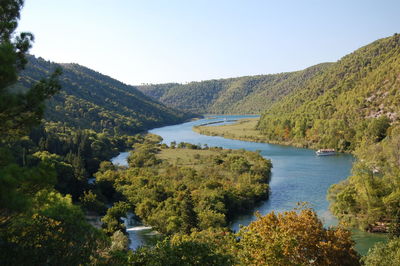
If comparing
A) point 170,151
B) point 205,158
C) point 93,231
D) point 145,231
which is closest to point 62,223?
point 93,231

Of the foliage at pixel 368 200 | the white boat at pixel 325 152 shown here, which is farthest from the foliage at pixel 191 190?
the white boat at pixel 325 152

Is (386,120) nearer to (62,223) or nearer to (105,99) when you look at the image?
(62,223)

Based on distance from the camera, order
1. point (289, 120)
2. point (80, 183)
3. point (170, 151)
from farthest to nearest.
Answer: point (289, 120), point (170, 151), point (80, 183)

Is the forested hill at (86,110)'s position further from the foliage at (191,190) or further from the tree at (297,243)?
the tree at (297,243)

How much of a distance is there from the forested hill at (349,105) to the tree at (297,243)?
7639 centimetres

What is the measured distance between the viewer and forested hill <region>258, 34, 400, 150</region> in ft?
322

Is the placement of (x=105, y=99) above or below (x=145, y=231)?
above

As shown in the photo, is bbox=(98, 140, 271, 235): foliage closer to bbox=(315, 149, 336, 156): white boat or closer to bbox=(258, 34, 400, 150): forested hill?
bbox=(315, 149, 336, 156): white boat

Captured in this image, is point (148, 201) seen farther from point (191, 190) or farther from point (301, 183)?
point (301, 183)

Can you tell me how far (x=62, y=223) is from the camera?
531 inches

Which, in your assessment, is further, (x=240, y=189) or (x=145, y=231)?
(x=240, y=189)

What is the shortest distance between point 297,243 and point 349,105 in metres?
106

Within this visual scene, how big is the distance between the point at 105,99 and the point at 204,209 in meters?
159

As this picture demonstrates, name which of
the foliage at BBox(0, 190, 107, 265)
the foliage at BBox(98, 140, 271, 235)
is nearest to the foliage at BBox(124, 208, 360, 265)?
the foliage at BBox(0, 190, 107, 265)
